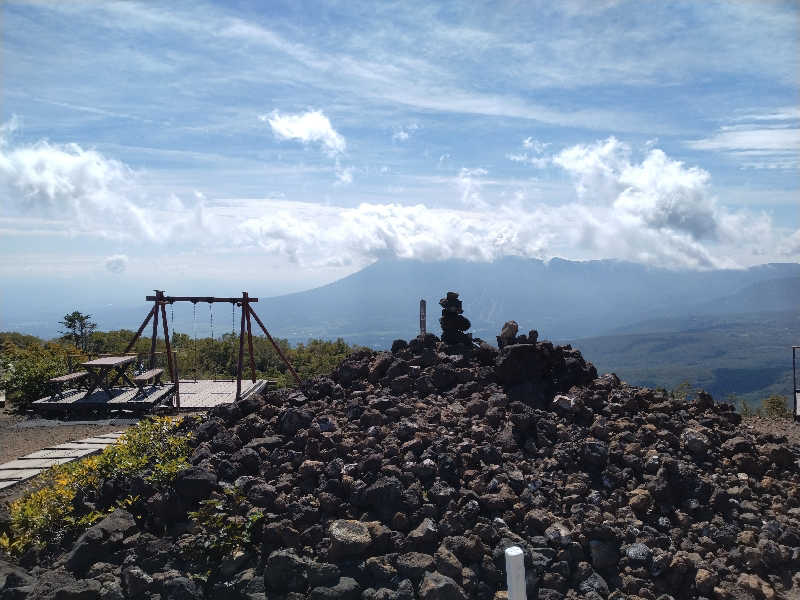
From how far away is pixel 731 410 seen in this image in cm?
1124

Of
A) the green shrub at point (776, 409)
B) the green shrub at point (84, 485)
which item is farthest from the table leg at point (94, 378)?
the green shrub at point (776, 409)

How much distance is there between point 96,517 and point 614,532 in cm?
626

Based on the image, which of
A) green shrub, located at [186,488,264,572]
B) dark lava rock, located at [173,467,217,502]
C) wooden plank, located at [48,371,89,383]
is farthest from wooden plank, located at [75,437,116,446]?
green shrub, located at [186,488,264,572]

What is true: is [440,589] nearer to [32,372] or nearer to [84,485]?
[84,485]

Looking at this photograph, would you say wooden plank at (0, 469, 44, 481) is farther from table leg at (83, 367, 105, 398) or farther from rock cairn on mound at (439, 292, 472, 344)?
rock cairn on mound at (439, 292, 472, 344)

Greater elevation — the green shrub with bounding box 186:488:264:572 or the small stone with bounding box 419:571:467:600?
the green shrub with bounding box 186:488:264:572

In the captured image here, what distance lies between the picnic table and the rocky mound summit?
7921 millimetres

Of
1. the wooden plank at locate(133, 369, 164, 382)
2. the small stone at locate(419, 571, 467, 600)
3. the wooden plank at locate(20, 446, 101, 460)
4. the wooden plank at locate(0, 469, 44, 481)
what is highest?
the wooden plank at locate(133, 369, 164, 382)

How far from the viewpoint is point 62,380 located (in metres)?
16.6

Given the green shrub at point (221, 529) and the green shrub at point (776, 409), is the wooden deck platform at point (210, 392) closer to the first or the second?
the green shrub at point (221, 529)

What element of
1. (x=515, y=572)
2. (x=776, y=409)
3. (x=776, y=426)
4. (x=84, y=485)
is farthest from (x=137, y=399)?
(x=776, y=409)

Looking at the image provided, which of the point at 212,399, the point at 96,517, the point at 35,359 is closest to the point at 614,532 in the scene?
the point at 96,517

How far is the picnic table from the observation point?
1683 cm

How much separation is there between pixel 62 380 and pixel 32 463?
5.57 m
